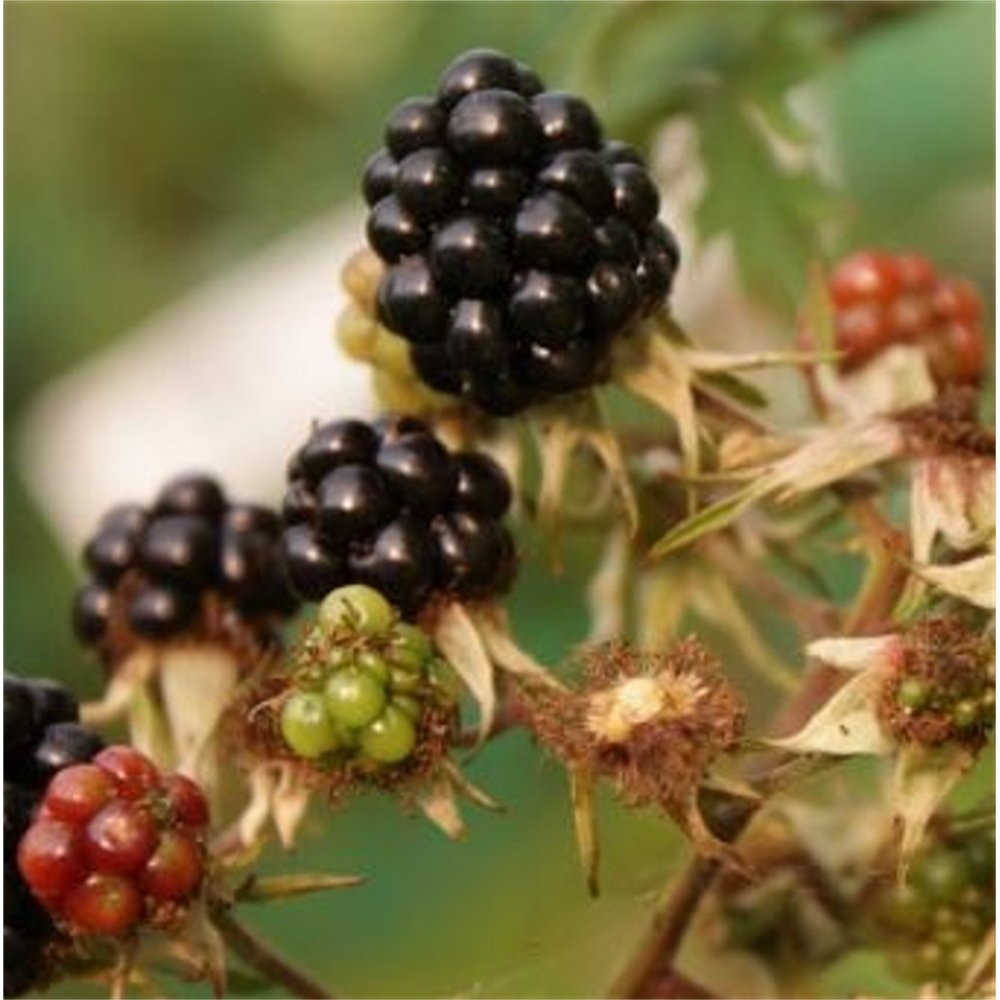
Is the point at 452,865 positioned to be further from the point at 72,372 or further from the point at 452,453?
the point at 72,372

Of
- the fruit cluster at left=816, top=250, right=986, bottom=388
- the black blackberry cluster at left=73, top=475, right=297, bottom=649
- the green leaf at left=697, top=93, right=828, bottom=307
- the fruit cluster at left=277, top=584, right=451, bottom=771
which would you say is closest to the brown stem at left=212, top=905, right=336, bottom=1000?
the fruit cluster at left=277, top=584, right=451, bottom=771

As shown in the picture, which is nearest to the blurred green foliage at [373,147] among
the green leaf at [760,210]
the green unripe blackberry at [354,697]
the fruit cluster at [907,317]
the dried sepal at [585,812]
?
the green leaf at [760,210]

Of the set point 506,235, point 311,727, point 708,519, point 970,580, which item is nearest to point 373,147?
point 506,235

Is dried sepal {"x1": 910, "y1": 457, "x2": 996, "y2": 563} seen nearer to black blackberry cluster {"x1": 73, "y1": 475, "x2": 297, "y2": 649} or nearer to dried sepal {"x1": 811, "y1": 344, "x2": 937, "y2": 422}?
dried sepal {"x1": 811, "y1": 344, "x2": 937, "y2": 422}

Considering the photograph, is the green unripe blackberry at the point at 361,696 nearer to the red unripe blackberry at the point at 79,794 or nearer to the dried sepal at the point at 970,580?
the red unripe blackberry at the point at 79,794

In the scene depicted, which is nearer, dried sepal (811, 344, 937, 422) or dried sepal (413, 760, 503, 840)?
dried sepal (413, 760, 503, 840)

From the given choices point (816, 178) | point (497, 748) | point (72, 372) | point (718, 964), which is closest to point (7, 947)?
point (718, 964)
